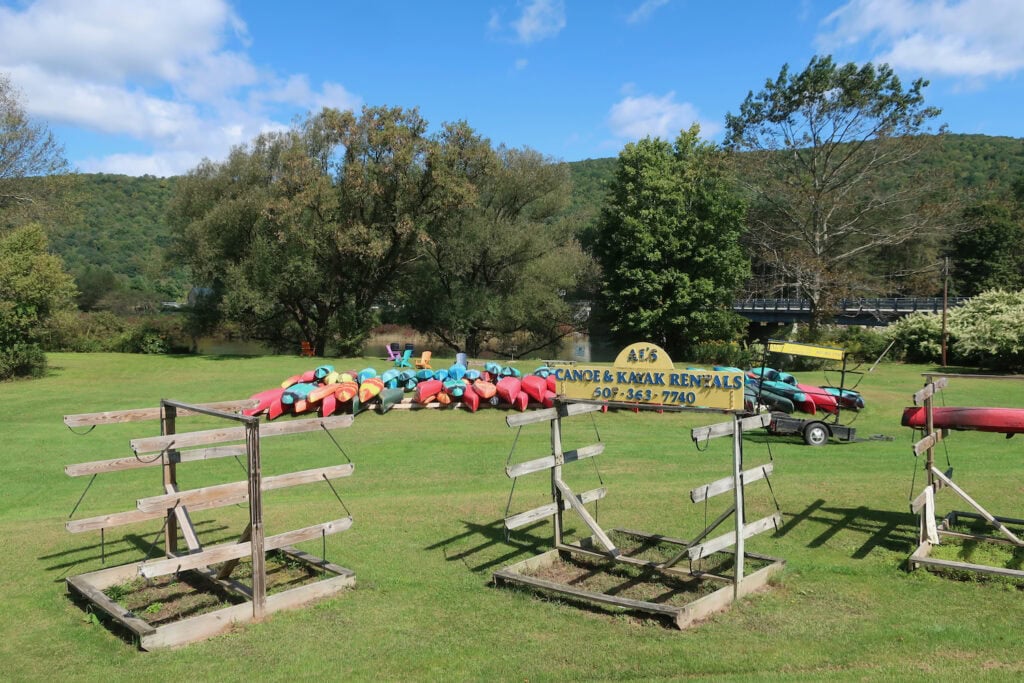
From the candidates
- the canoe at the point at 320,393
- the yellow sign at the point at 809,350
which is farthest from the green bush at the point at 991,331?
the canoe at the point at 320,393

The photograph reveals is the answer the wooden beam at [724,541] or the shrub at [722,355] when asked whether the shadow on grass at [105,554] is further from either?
the shrub at [722,355]

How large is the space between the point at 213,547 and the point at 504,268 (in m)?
38.3

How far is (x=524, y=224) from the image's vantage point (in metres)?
44.8

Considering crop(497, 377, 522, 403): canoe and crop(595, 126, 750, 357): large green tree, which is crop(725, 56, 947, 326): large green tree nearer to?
crop(595, 126, 750, 357): large green tree

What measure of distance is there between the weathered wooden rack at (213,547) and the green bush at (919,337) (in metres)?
33.9

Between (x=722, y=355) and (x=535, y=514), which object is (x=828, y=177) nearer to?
(x=722, y=355)

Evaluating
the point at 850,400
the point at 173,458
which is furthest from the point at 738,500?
the point at 850,400

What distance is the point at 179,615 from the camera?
6.91m

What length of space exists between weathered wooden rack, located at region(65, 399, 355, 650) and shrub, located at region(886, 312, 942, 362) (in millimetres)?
33912

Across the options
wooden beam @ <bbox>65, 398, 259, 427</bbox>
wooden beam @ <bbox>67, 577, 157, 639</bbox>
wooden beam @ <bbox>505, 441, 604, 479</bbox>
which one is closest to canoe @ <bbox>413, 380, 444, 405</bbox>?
wooden beam @ <bbox>65, 398, 259, 427</bbox>

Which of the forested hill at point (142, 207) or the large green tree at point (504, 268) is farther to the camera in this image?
the forested hill at point (142, 207)

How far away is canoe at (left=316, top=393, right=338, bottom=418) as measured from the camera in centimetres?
1844

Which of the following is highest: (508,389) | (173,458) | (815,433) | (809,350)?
(809,350)

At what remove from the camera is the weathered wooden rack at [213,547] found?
630 centimetres
